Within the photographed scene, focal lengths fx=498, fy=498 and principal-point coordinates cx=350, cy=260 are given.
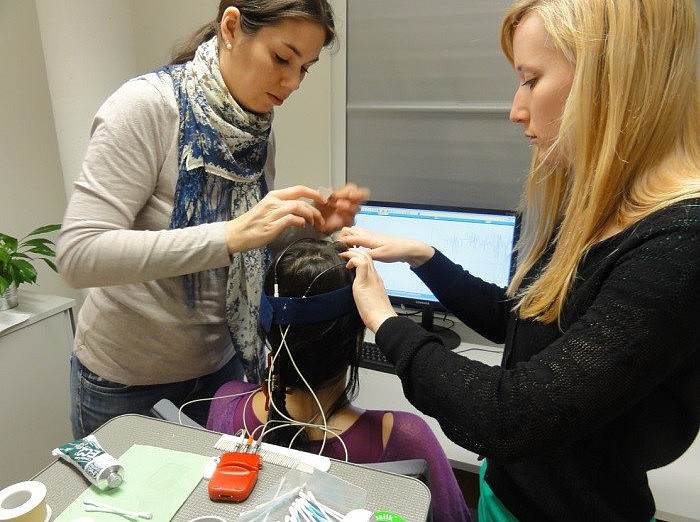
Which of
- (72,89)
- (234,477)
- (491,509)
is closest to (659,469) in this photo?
(491,509)

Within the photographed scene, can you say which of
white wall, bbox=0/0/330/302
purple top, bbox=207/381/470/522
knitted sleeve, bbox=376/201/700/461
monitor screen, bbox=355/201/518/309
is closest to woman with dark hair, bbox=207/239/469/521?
purple top, bbox=207/381/470/522

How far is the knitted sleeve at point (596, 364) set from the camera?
1.95ft

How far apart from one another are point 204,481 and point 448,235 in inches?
51.4

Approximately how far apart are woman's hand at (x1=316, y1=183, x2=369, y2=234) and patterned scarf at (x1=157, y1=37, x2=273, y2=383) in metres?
0.18

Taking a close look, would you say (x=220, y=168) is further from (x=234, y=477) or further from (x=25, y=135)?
(x=25, y=135)

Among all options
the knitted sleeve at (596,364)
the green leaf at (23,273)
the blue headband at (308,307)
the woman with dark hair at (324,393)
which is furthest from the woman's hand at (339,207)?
the green leaf at (23,273)

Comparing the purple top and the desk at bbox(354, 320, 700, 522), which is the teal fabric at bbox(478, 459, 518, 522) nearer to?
the purple top

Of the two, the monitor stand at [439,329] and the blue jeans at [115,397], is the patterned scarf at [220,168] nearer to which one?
the blue jeans at [115,397]

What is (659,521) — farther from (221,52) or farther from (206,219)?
(221,52)

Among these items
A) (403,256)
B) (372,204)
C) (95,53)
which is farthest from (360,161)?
(95,53)

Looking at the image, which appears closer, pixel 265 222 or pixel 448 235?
pixel 265 222

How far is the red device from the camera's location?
0.62 m

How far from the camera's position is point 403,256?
115 centimetres

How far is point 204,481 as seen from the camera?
655 millimetres
